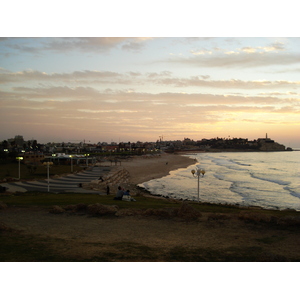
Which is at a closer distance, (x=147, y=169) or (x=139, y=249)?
(x=139, y=249)

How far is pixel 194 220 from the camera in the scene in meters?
10.1

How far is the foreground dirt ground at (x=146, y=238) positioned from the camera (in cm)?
644

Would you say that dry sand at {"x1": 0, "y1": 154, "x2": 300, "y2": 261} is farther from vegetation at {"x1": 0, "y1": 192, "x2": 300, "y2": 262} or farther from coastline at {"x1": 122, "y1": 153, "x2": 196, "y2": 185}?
coastline at {"x1": 122, "y1": 153, "x2": 196, "y2": 185}

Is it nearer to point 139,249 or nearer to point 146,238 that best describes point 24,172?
point 146,238

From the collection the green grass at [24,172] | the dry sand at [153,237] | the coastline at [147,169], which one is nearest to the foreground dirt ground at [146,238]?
the dry sand at [153,237]

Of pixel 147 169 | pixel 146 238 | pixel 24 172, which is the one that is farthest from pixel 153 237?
pixel 147 169

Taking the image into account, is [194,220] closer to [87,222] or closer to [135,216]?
[135,216]

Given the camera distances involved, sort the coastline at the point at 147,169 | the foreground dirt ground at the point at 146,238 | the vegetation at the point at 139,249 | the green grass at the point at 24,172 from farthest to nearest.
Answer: the coastline at the point at 147,169 < the green grass at the point at 24,172 < the foreground dirt ground at the point at 146,238 < the vegetation at the point at 139,249

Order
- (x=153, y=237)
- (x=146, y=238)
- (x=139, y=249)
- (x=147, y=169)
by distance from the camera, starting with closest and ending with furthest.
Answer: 1. (x=139, y=249)
2. (x=146, y=238)
3. (x=153, y=237)
4. (x=147, y=169)

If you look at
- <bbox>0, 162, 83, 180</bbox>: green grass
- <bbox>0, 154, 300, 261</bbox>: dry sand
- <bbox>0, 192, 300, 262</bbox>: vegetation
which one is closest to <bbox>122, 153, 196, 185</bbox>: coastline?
<bbox>0, 162, 83, 180</bbox>: green grass

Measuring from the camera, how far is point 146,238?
26.3 ft

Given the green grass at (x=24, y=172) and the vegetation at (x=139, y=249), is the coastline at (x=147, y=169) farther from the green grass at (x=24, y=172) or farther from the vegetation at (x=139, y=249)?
the vegetation at (x=139, y=249)

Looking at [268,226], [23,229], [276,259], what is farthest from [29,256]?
[268,226]

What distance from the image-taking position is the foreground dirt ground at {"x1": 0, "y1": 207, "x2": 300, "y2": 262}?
644 cm
